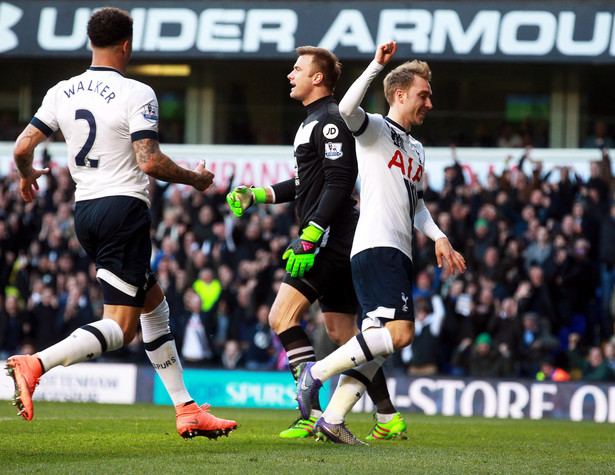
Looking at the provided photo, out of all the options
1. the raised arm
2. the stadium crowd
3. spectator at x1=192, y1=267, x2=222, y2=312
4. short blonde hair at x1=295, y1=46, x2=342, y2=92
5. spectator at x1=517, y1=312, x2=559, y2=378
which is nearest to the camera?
the raised arm

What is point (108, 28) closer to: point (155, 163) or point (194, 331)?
point (155, 163)

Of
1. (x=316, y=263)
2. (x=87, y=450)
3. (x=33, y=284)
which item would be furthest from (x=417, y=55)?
(x=87, y=450)

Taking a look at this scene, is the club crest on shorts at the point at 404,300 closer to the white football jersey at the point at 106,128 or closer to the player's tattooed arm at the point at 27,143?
the white football jersey at the point at 106,128

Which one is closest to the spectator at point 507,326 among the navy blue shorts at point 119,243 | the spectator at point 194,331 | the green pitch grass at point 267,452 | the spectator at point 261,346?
the spectator at point 261,346

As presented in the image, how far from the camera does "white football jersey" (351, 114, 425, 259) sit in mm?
6289

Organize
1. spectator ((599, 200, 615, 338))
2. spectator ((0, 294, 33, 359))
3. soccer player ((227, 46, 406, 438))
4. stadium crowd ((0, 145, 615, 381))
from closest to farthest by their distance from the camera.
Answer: soccer player ((227, 46, 406, 438)), stadium crowd ((0, 145, 615, 381)), spectator ((599, 200, 615, 338)), spectator ((0, 294, 33, 359))

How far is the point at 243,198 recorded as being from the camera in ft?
22.3

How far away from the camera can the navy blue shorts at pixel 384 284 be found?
242 inches

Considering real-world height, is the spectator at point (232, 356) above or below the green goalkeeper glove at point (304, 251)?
below

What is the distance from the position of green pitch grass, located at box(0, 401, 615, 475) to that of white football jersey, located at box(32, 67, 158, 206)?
147 centimetres

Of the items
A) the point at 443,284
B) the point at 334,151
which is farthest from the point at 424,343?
the point at 334,151

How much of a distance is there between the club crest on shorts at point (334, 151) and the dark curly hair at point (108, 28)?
150 cm

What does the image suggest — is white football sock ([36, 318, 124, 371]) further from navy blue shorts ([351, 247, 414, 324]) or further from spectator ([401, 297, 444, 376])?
spectator ([401, 297, 444, 376])

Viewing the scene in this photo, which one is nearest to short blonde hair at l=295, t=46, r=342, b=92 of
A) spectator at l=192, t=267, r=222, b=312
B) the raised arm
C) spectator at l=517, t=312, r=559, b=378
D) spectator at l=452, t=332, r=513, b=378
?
the raised arm
